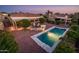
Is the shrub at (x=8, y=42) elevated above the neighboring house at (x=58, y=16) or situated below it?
below

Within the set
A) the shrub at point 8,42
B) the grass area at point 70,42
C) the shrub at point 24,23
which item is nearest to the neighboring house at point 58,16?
the grass area at point 70,42

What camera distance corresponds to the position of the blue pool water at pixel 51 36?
2.60 m

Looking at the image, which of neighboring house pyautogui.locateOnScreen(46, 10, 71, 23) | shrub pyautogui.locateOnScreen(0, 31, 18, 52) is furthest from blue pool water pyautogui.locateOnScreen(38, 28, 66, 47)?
shrub pyautogui.locateOnScreen(0, 31, 18, 52)

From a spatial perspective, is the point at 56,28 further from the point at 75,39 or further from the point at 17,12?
the point at 17,12

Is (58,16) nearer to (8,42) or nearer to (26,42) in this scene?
(26,42)

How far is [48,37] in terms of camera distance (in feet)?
8.56

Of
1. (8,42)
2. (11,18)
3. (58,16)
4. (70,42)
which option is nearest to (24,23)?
(11,18)

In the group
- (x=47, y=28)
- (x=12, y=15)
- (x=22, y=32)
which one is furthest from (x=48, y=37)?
(x=12, y=15)

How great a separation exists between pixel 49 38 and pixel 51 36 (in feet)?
0.09

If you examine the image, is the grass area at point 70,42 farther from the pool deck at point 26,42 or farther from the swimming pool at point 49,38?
the pool deck at point 26,42

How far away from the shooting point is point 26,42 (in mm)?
2604

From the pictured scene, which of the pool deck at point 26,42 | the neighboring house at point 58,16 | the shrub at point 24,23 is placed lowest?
the pool deck at point 26,42

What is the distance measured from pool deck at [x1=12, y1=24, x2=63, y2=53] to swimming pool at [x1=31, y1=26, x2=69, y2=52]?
0.12ft

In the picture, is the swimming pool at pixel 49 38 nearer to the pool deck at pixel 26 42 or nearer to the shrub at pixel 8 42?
the pool deck at pixel 26 42
